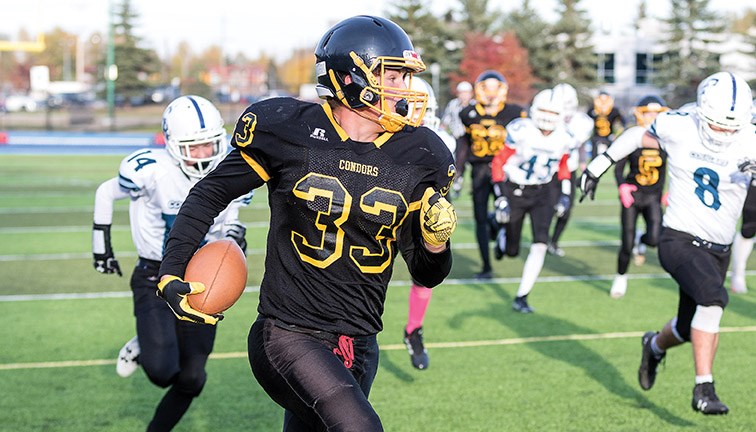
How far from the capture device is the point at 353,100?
322 centimetres

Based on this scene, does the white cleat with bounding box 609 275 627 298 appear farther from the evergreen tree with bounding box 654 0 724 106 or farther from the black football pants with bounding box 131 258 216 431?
the evergreen tree with bounding box 654 0 724 106

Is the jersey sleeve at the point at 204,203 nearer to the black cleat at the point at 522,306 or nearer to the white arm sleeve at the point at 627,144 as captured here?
the white arm sleeve at the point at 627,144

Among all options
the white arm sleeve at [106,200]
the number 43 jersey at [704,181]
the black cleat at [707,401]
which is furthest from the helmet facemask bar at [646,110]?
the white arm sleeve at [106,200]

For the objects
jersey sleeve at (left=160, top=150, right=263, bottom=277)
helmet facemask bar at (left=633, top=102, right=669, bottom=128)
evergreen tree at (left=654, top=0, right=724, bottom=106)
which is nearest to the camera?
jersey sleeve at (left=160, top=150, right=263, bottom=277)

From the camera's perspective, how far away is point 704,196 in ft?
17.1

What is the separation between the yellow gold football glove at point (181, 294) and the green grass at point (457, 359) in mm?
2051

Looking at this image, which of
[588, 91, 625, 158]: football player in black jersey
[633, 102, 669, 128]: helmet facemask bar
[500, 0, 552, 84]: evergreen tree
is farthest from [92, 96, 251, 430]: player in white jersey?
[500, 0, 552, 84]: evergreen tree

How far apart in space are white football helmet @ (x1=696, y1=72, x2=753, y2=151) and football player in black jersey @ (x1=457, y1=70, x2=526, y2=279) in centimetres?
439

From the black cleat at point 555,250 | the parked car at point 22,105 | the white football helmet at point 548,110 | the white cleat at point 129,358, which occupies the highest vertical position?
the white football helmet at point 548,110

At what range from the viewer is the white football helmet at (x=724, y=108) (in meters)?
4.97

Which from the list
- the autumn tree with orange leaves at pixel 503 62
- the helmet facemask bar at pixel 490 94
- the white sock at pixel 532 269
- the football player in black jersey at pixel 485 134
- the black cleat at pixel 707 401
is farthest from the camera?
the autumn tree with orange leaves at pixel 503 62

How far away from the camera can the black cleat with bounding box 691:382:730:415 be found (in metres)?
4.72

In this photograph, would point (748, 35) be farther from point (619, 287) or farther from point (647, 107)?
point (619, 287)

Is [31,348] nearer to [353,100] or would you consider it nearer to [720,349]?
[353,100]
